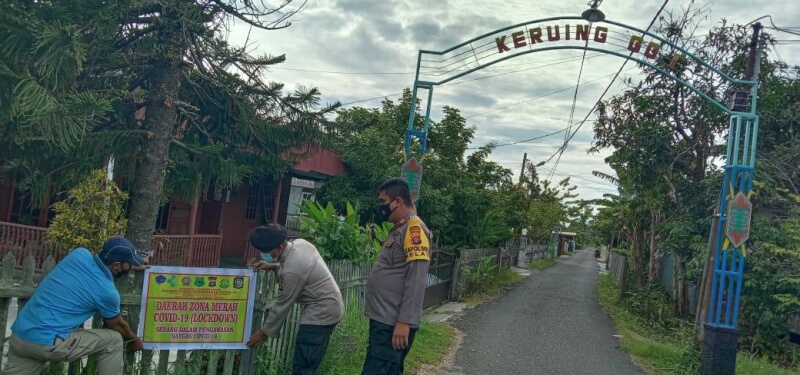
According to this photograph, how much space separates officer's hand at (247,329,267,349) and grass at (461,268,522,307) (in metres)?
8.80

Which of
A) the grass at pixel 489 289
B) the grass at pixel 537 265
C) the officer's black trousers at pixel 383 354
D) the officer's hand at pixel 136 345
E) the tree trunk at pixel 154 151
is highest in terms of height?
the tree trunk at pixel 154 151

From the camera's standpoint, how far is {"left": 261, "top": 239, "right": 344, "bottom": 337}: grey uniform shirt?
3.68 metres

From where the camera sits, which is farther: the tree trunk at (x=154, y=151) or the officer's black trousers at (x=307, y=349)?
the tree trunk at (x=154, y=151)

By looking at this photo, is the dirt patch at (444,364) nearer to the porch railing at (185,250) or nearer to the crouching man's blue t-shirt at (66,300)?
the crouching man's blue t-shirt at (66,300)

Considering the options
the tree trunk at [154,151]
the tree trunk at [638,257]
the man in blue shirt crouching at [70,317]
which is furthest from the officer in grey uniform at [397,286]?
the tree trunk at [638,257]

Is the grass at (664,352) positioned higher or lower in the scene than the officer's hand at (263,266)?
lower

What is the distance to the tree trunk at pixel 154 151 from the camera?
691cm

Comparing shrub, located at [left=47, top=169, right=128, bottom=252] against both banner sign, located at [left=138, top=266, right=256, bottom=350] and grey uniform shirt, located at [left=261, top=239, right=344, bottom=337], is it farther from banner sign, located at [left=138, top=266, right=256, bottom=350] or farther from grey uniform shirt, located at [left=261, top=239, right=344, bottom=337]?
grey uniform shirt, located at [left=261, top=239, right=344, bottom=337]

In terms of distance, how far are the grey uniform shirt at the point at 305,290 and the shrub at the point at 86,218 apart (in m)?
5.45

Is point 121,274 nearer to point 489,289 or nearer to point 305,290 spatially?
point 305,290

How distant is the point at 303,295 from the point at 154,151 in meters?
4.20

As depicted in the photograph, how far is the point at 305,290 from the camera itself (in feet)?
12.4

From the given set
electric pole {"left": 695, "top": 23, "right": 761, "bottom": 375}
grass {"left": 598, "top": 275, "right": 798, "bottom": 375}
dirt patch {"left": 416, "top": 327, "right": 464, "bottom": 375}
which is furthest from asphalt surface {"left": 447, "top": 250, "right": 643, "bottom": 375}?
electric pole {"left": 695, "top": 23, "right": 761, "bottom": 375}

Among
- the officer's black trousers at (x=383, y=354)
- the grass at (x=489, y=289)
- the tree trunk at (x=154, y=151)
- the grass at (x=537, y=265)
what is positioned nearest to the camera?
the officer's black trousers at (x=383, y=354)
